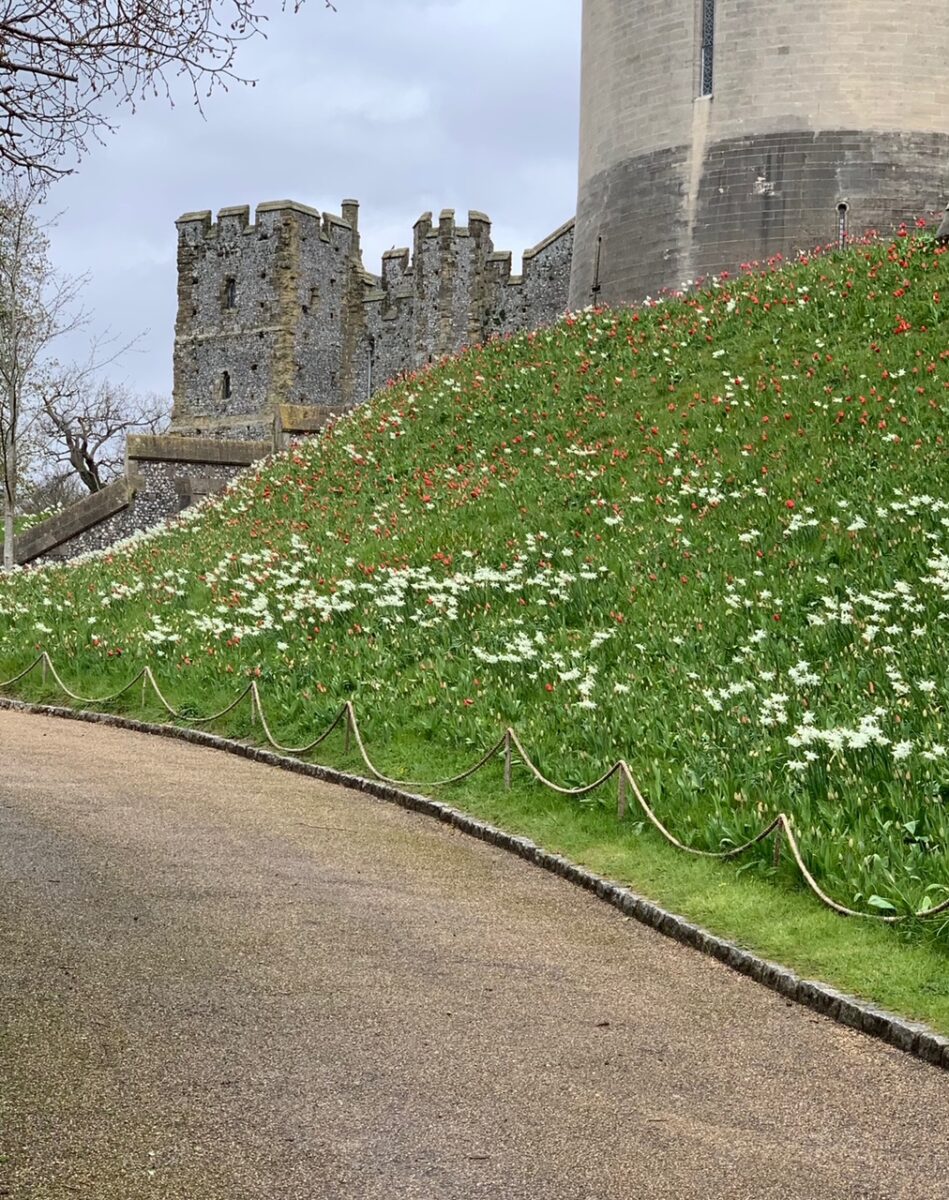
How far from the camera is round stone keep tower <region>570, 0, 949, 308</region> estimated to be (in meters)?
28.2

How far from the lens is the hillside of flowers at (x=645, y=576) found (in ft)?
32.9

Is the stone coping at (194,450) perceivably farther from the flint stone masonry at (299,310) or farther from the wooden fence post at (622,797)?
the wooden fence post at (622,797)

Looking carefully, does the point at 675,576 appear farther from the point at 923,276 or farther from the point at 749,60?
the point at 749,60

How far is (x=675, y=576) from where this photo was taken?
14930 millimetres

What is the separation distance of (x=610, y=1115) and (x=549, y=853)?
4.18 m

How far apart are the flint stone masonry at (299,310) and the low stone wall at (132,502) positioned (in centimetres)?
1274

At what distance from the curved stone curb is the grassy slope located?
170 millimetres

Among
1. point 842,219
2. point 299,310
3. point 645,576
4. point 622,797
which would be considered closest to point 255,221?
point 299,310

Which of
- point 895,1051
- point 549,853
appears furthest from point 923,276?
point 895,1051

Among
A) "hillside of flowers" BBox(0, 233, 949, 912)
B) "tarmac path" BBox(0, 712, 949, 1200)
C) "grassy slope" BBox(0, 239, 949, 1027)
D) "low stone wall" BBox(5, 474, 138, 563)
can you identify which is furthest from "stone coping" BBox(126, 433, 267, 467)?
"tarmac path" BBox(0, 712, 949, 1200)

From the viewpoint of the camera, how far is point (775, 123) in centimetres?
2855

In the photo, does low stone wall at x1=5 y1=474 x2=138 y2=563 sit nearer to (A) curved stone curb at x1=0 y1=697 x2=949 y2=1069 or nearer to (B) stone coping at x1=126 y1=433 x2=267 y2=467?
(B) stone coping at x1=126 y1=433 x2=267 y2=467

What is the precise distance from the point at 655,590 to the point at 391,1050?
8.96 meters

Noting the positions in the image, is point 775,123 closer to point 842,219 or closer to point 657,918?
point 842,219
